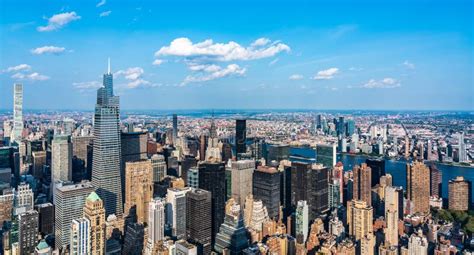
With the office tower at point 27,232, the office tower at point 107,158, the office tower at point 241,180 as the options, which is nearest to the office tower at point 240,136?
the office tower at point 241,180

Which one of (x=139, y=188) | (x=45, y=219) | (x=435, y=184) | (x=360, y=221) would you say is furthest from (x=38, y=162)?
(x=435, y=184)

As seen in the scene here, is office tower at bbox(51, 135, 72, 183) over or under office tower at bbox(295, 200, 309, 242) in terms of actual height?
over

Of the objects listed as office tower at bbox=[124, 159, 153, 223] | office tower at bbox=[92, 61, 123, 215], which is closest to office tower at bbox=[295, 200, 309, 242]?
office tower at bbox=[124, 159, 153, 223]

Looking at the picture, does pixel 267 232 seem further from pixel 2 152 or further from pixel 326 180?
pixel 2 152

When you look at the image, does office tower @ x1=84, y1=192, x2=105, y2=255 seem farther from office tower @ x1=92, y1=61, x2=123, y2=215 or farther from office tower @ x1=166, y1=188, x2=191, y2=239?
office tower @ x1=92, y1=61, x2=123, y2=215

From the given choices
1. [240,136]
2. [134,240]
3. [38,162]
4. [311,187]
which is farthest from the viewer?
[240,136]

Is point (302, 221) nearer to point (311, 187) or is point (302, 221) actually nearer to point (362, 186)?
point (311, 187)
